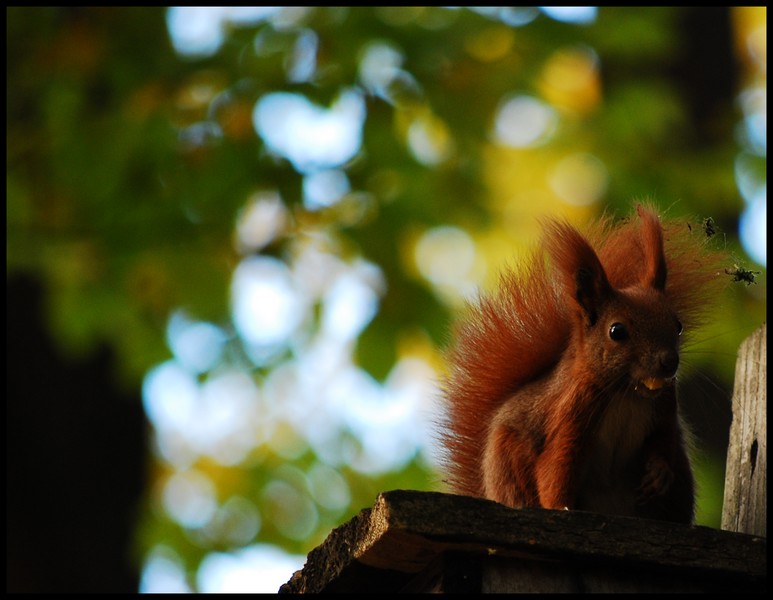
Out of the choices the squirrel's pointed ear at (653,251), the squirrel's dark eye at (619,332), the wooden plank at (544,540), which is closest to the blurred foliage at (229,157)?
the squirrel's pointed ear at (653,251)

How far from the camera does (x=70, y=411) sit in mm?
4762

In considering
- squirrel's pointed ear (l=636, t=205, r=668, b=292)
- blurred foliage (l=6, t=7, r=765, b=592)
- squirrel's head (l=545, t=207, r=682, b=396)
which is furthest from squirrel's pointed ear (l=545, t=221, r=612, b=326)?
blurred foliage (l=6, t=7, r=765, b=592)

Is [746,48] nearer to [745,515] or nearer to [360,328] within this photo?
[360,328]

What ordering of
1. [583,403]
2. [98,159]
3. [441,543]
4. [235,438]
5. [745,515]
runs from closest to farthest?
[441,543]
[583,403]
[745,515]
[98,159]
[235,438]

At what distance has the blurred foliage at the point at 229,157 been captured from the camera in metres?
4.36

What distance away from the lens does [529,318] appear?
6.49 ft

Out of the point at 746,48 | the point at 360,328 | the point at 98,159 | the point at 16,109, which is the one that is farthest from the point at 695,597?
the point at 746,48

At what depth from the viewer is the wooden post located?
1891mm

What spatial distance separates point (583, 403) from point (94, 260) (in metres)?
3.08

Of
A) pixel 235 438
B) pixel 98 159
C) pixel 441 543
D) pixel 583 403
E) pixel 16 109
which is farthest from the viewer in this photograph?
pixel 235 438

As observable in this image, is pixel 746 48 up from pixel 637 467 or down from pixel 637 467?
up

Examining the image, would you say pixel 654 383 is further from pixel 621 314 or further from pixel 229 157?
pixel 229 157

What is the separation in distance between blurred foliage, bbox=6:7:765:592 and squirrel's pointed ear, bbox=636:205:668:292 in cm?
239

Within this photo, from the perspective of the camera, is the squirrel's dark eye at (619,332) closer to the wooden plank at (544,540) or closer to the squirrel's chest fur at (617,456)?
the squirrel's chest fur at (617,456)
